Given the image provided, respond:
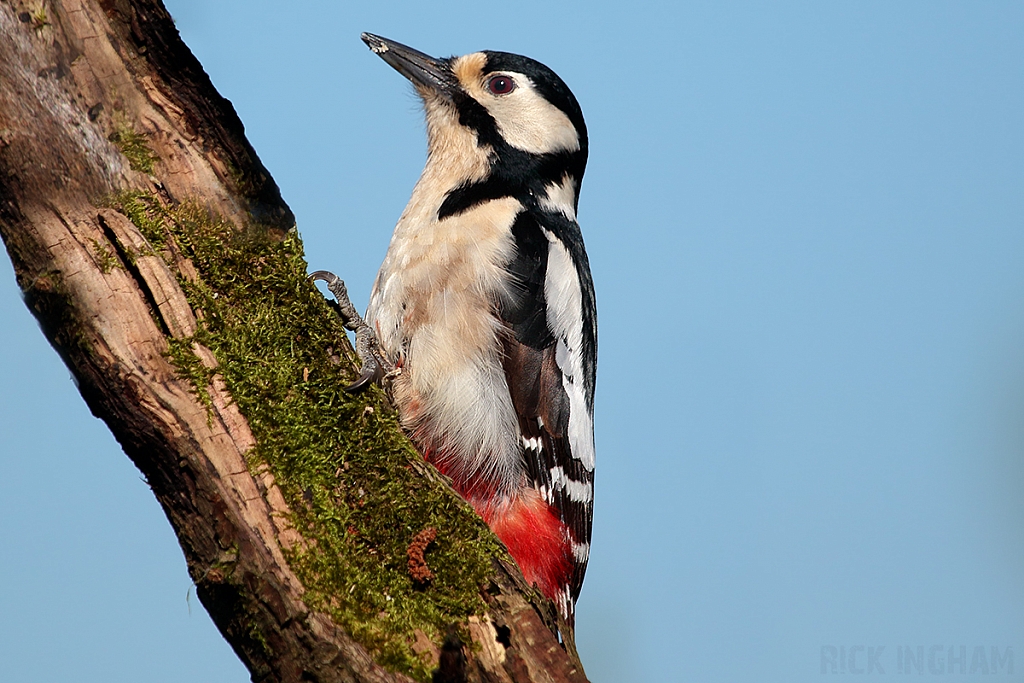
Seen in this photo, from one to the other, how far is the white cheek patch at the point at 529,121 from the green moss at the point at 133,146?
221 cm

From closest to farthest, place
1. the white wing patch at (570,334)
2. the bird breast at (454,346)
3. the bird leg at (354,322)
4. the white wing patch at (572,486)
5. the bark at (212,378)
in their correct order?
the bark at (212,378), the bird leg at (354,322), the bird breast at (454,346), the white wing patch at (572,486), the white wing patch at (570,334)

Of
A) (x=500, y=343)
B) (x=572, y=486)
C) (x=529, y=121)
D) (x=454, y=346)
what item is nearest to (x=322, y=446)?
(x=454, y=346)

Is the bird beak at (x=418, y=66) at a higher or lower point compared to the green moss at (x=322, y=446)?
higher

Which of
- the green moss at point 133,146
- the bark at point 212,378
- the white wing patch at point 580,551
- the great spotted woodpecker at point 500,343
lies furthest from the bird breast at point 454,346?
the green moss at point 133,146

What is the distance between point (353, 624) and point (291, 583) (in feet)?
0.65

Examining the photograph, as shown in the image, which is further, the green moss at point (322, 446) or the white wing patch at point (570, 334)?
the white wing patch at point (570, 334)

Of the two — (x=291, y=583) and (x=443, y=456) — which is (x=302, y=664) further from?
(x=443, y=456)

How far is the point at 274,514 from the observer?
2488mm

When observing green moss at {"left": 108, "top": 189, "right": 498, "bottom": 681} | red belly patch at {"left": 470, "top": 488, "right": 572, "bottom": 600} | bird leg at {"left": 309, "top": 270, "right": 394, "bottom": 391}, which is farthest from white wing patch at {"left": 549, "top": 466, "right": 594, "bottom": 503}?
green moss at {"left": 108, "top": 189, "right": 498, "bottom": 681}

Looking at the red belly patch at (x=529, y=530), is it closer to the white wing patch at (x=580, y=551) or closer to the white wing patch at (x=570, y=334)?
the white wing patch at (x=580, y=551)

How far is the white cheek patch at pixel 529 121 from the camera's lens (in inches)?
184

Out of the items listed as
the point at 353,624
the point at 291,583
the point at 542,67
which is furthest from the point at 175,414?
the point at 542,67

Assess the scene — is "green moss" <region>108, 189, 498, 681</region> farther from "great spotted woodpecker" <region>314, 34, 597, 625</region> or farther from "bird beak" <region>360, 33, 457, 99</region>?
"bird beak" <region>360, 33, 457, 99</region>

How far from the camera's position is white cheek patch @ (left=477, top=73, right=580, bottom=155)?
468 cm
